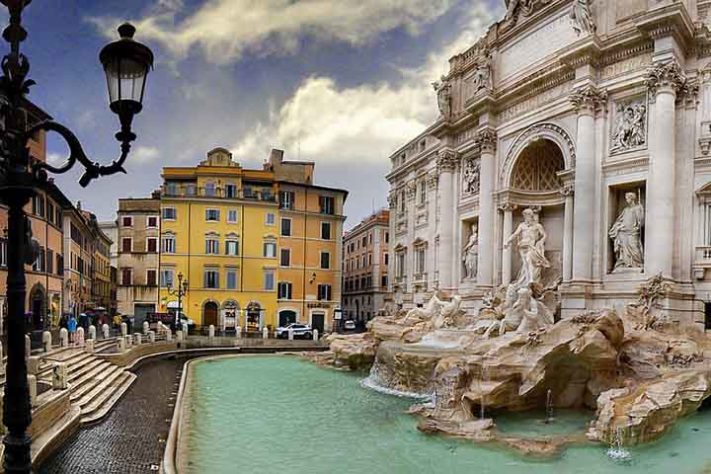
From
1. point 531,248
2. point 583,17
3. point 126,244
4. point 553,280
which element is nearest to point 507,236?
point 553,280

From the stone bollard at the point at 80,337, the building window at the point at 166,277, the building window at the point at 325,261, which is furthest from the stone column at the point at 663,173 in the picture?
the building window at the point at 166,277

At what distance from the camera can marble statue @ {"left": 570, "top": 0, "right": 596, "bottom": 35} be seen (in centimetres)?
1922

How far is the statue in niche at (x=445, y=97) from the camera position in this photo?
27.9 metres

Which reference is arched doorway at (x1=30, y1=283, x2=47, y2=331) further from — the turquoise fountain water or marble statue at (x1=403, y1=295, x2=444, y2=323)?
marble statue at (x1=403, y1=295, x2=444, y2=323)

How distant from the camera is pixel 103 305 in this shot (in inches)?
2072

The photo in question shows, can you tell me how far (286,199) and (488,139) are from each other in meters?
20.6

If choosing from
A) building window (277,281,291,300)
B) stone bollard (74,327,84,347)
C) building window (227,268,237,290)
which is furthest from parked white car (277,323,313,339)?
stone bollard (74,327,84,347)

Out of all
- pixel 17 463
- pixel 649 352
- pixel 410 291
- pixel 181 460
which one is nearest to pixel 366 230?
pixel 410 291

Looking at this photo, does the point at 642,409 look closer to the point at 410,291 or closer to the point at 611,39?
the point at 611,39

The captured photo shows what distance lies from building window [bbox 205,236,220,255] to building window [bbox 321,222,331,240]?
8.11 metres

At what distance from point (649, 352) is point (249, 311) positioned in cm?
2903

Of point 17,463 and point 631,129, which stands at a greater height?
point 631,129

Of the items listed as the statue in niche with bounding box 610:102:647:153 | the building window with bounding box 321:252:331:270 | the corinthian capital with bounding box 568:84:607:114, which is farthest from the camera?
the building window with bounding box 321:252:331:270

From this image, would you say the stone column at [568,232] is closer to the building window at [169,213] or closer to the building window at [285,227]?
the building window at [285,227]
